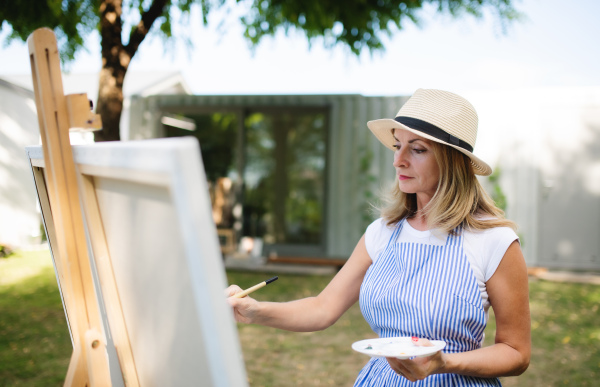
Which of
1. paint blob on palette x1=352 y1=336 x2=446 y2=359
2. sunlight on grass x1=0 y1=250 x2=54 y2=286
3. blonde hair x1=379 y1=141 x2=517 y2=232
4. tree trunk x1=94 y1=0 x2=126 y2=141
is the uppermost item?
tree trunk x1=94 y1=0 x2=126 y2=141

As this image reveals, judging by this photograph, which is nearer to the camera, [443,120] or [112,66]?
[443,120]

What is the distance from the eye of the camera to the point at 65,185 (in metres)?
1.14

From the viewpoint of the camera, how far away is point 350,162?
8.48 metres

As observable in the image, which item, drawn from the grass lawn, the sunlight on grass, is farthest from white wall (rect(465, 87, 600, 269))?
the sunlight on grass

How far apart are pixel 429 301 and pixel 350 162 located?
710cm

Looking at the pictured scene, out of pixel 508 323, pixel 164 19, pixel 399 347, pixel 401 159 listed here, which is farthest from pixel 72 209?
pixel 164 19

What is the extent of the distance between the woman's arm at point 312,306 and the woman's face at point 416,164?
294 mm

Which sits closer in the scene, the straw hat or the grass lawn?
the straw hat

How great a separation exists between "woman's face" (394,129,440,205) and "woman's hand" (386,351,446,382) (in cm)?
57

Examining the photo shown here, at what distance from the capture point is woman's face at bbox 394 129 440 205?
1.58m

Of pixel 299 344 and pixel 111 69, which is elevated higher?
pixel 111 69

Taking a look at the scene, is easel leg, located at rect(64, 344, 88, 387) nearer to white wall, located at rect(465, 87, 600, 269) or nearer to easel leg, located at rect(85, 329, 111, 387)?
easel leg, located at rect(85, 329, 111, 387)

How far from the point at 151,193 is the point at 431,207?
1.02 m

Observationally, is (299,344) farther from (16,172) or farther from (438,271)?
(16,172)
